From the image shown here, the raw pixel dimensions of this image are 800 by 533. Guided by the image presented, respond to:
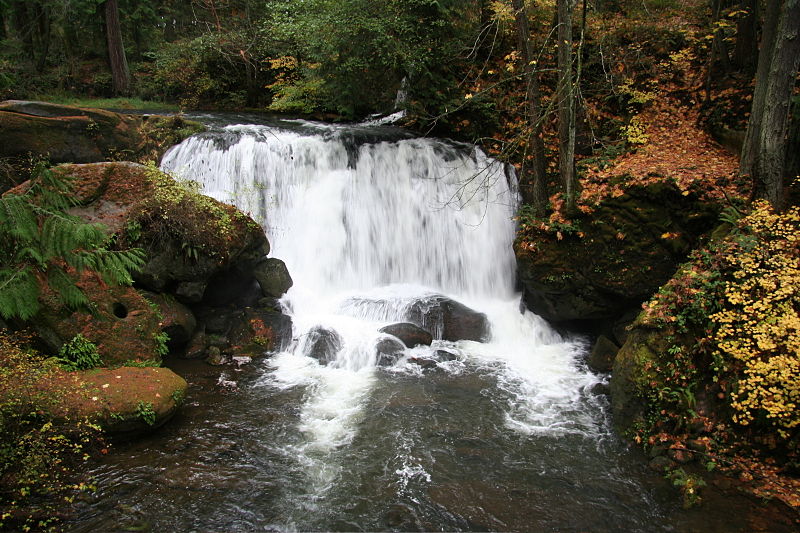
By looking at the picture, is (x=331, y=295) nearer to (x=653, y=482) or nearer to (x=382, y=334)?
(x=382, y=334)

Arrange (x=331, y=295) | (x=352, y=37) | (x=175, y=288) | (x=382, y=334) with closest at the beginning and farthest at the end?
(x=175, y=288), (x=382, y=334), (x=331, y=295), (x=352, y=37)

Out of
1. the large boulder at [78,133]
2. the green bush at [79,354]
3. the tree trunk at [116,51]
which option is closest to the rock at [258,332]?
the green bush at [79,354]

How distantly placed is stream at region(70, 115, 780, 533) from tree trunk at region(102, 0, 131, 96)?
7956mm

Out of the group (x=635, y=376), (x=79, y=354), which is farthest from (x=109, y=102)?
(x=635, y=376)

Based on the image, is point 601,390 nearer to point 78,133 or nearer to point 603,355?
point 603,355

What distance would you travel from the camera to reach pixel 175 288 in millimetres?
8344

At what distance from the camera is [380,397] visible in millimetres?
7223

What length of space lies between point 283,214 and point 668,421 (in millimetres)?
8839

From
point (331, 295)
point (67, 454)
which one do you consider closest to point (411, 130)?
point (331, 295)

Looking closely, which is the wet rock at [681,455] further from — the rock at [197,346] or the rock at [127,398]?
the rock at [197,346]

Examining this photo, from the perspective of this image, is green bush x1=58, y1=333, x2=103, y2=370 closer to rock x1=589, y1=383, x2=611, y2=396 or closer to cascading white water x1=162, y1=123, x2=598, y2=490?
cascading white water x1=162, y1=123, x2=598, y2=490

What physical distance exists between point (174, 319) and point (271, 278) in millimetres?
2312

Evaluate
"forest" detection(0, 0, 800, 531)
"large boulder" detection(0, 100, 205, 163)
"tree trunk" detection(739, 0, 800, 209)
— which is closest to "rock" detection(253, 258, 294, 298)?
"forest" detection(0, 0, 800, 531)

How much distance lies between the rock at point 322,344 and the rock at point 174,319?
6.91 feet
